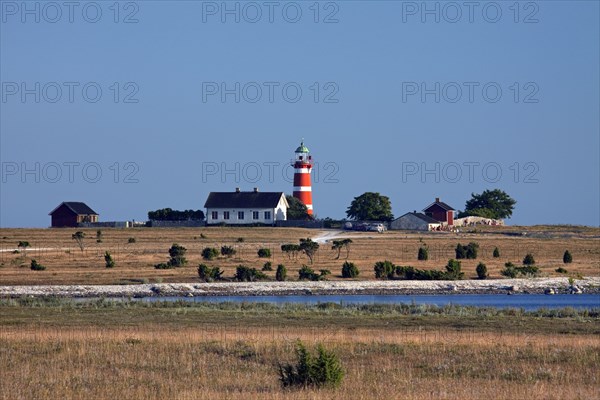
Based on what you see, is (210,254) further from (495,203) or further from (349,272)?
(495,203)

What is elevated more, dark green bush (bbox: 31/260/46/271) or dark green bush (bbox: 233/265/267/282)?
dark green bush (bbox: 31/260/46/271)

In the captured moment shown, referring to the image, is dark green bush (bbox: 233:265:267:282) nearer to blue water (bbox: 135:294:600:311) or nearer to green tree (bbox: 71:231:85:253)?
blue water (bbox: 135:294:600:311)

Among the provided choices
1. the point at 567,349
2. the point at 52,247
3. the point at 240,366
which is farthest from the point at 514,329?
the point at 52,247

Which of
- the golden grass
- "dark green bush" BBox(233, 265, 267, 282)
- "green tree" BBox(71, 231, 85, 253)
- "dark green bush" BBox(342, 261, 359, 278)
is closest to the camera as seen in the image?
the golden grass

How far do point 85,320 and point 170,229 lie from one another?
216 ft

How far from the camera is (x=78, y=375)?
18.1 m

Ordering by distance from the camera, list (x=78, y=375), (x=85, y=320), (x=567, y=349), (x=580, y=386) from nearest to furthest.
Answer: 1. (x=580, y=386)
2. (x=78, y=375)
3. (x=567, y=349)
4. (x=85, y=320)

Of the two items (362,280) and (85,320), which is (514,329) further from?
(362,280)

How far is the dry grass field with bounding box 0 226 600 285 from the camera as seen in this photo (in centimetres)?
5497

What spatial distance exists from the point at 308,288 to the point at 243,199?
53.7m

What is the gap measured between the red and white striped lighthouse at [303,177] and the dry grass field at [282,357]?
7423 cm

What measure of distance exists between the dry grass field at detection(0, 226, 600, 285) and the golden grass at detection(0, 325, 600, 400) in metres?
28.4

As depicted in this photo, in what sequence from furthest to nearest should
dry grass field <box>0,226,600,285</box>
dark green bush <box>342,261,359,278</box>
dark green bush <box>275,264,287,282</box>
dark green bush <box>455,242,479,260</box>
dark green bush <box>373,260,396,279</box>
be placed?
dark green bush <box>455,242,479,260</box>, dry grass field <box>0,226,600,285</box>, dark green bush <box>373,260,396,279</box>, dark green bush <box>342,261,359,278</box>, dark green bush <box>275,264,287,282</box>

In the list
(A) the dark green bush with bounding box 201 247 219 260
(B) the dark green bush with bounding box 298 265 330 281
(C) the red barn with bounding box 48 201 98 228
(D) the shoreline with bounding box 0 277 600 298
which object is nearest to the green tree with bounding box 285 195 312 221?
(C) the red barn with bounding box 48 201 98 228
